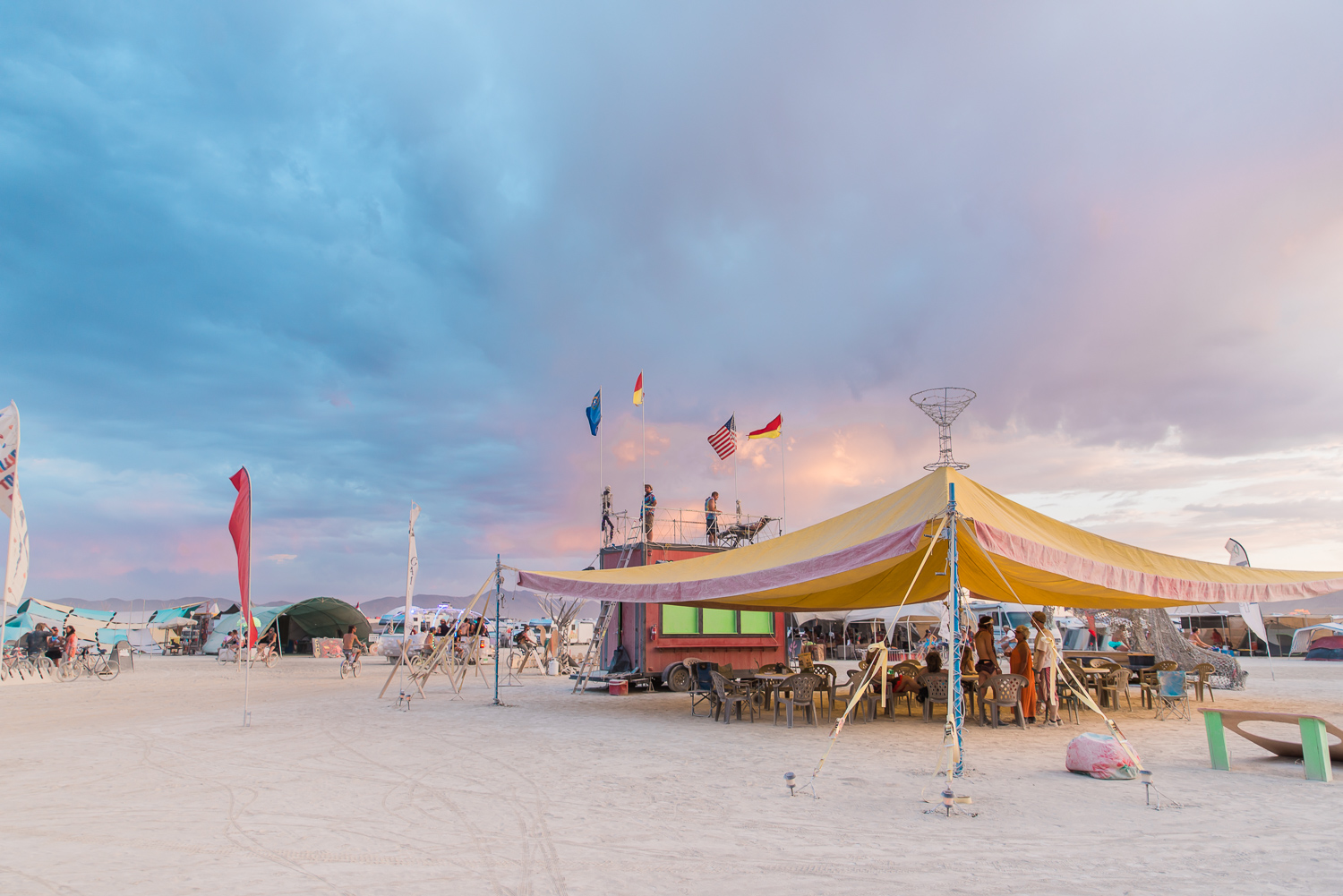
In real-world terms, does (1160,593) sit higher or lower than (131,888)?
higher

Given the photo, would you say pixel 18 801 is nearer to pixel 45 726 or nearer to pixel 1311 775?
pixel 45 726

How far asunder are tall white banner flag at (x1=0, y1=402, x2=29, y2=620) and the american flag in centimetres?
1586

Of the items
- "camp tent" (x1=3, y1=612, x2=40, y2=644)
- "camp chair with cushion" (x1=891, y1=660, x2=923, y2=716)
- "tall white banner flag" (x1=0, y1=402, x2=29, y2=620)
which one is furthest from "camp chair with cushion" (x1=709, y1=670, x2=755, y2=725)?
"camp tent" (x1=3, y1=612, x2=40, y2=644)

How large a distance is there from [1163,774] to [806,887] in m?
5.22

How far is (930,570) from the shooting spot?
12297mm

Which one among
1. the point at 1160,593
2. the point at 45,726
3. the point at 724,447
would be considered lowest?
the point at 45,726

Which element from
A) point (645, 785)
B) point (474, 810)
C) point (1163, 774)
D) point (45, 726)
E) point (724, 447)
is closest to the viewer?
point (474, 810)

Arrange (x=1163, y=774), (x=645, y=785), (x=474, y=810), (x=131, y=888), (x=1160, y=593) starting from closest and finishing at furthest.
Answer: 1. (x=131, y=888)
2. (x=474, y=810)
3. (x=645, y=785)
4. (x=1163, y=774)
5. (x=1160, y=593)

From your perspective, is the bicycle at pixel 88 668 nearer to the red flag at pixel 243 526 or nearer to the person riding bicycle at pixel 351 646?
the person riding bicycle at pixel 351 646

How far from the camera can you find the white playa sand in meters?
4.68

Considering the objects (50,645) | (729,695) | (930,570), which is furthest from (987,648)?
(50,645)

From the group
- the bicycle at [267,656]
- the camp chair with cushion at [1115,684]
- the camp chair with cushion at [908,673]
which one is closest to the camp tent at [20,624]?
the bicycle at [267,656]

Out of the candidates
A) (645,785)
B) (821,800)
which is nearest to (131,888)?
(645,785)

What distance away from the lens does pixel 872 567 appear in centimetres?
1073
